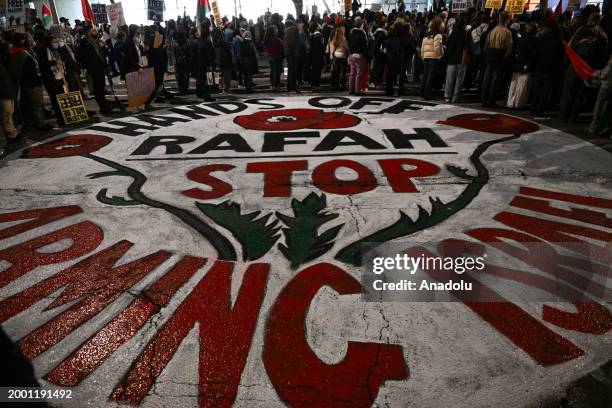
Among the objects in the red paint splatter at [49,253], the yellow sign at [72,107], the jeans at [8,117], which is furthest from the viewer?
the yellow sign at [72,107]

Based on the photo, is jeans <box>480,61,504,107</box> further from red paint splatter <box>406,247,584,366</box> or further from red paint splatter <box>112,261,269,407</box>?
red paint splatter <box>112,261,269,407</box>

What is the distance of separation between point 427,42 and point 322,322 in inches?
337

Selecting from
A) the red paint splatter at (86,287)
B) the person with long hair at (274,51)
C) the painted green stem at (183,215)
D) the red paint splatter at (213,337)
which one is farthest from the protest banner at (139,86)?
the red paint splatter at (213,337)

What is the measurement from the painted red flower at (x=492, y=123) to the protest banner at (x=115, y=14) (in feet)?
31.9

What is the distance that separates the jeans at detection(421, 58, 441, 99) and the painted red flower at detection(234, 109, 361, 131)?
2733 millimetres

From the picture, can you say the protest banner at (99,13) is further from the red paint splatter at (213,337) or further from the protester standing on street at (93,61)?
the red paint splatter at (213,337)

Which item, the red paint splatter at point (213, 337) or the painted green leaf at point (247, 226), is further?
the painted green leaf at point (247, 226)

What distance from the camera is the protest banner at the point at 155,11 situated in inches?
493

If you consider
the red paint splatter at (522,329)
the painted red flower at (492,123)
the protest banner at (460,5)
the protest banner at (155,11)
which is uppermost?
the protest banner at (460,5)

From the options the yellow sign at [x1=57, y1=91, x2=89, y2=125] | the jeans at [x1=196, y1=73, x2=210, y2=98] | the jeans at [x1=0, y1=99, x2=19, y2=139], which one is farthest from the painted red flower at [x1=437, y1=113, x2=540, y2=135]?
the jeans at [x1=0, y1=99, x2=19, y2=139]

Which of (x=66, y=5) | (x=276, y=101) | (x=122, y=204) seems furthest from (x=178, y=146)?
(x=66, y=5)

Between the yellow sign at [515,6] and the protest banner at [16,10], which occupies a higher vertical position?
the yellow sign at [515,6]

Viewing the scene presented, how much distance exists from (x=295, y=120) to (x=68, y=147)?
169 inches

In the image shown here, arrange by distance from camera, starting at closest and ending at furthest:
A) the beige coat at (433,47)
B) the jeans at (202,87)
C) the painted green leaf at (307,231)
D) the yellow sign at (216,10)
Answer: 1. the painted green leaf at (307,231)
2. the beige coat at (433,47)
3. the jeans at (202,87)
4. the yellow sign at (216,10)
